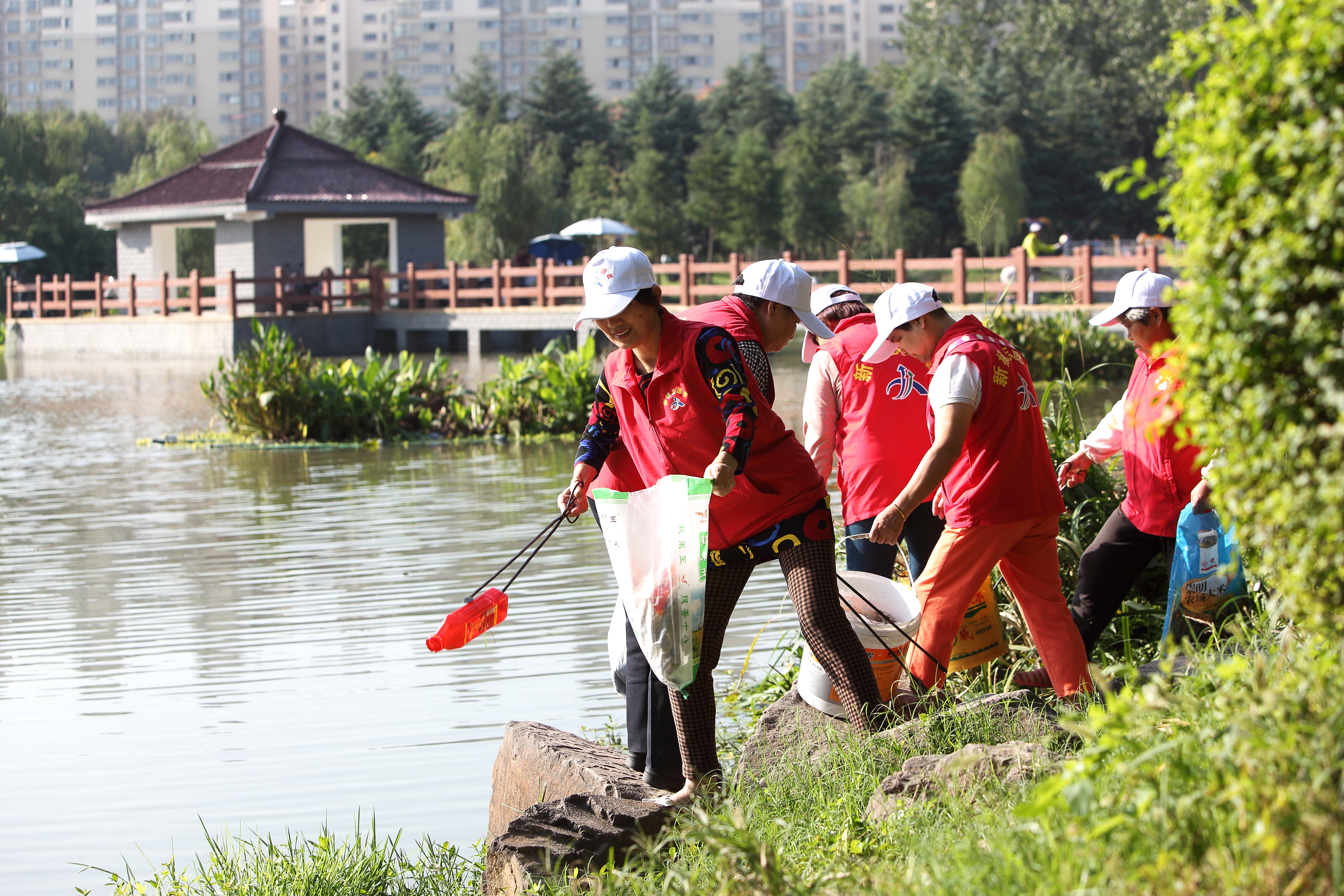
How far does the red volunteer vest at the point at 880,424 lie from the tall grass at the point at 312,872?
1852mm

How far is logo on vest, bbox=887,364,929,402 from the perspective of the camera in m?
4.86

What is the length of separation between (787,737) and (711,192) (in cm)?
4692

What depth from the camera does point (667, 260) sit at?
50.0 meters

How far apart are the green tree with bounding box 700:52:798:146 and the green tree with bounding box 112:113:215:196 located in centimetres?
2204

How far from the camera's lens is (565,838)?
3.46 meters

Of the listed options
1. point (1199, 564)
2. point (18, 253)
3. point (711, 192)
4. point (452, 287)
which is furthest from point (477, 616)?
point (711, 192)

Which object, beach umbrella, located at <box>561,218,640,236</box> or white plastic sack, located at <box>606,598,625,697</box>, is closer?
white plastic sack, located at <box>606,598,625,697</box>

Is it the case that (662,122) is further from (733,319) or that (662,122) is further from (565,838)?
(565,838)

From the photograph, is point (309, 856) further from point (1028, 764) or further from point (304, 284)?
point (304, 284)

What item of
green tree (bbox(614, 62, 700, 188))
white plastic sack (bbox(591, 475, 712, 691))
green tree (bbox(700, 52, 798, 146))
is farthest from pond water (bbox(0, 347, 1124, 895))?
green tree (bbox(700, 52, 798, 146))

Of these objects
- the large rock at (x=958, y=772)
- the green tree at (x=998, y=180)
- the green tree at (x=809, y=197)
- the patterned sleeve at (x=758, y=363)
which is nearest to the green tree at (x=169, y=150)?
the green tree at (x=809, y=197)

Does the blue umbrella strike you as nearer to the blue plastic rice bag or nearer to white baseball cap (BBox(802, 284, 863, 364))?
white baseball cap (BBox(802, 284, 863, 364))

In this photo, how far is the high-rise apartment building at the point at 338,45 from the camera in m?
120

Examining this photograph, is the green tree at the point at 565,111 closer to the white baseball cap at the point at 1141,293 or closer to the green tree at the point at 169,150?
the green tree at the point at 169,150
